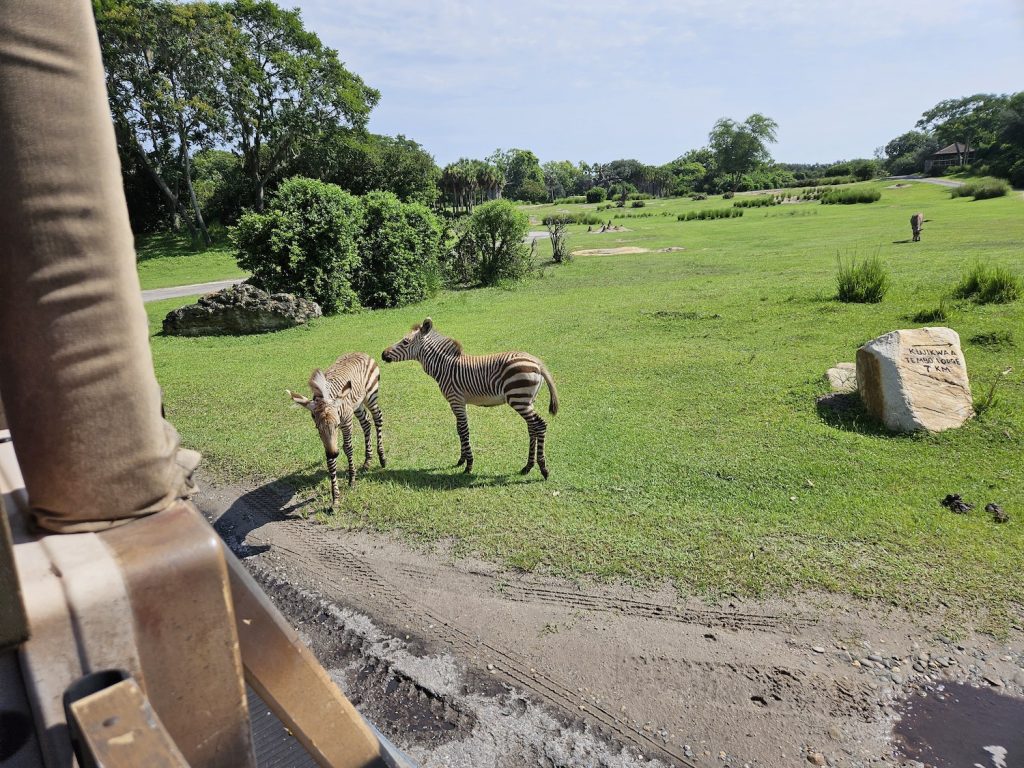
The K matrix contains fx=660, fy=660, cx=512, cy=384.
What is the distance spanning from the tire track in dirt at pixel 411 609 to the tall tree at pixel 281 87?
32.6 m

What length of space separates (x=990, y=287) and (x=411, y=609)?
12609 mm

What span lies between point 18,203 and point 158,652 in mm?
805

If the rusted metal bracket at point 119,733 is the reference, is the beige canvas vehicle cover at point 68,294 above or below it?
above

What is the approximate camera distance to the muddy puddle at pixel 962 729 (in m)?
3.94

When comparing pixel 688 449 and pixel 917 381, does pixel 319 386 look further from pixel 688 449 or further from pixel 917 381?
pixel 917 381

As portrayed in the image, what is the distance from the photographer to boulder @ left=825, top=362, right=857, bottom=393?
30.9ft

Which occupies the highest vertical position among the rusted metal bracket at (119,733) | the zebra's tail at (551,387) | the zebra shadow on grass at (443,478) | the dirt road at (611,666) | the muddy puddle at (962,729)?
the rusted metal bracket at (119,733)

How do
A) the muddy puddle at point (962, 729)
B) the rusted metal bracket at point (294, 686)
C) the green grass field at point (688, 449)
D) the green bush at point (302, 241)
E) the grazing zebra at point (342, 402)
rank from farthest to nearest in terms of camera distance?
1. the green bush at point (302, 241)
2. the grazing zebra at point (342, 402)
3. the green grass field at point (688, 449)
4. the muddy puddle at point (962, 729)
5. the rusted metal bracket at point (294, 686)

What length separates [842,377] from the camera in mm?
9688

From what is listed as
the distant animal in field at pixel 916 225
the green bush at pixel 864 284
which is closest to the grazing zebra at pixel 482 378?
the green bush at pixel 864 284

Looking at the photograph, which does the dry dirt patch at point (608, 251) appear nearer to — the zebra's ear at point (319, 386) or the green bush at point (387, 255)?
the green bush at point (387, 255)

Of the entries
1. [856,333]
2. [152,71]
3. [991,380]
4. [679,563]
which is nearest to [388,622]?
[679,563]

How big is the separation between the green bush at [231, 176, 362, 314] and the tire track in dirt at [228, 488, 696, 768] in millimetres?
11049

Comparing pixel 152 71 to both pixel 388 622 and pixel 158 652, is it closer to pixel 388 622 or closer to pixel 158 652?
pixel 388 622
